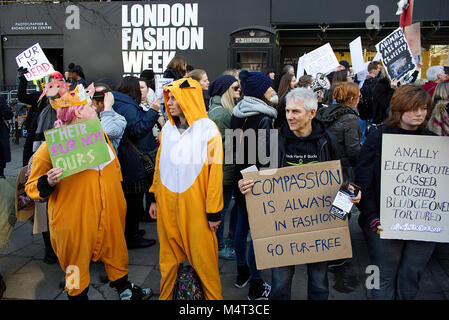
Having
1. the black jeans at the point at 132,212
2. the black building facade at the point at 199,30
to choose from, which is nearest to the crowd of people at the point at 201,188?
the black jeans at the point at 132,212

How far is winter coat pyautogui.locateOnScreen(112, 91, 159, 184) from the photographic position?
3.82 m

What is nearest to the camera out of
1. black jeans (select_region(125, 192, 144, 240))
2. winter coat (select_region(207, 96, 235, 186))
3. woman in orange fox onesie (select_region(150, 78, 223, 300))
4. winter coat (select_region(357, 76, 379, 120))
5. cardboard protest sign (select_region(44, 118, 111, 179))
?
cardboard protest sign (select_region(44, 118, 111, 179))

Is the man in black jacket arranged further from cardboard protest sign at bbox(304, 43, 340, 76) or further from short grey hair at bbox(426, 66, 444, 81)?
cardboard protest sign at bbox(304, 43, 340, 76)

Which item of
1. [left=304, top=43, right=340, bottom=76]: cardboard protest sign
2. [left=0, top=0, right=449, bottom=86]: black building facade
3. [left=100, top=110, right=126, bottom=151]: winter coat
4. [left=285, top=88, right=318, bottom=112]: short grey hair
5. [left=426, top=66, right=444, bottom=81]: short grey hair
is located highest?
[left=0, top=0, right=449, bottom=86]: black building facade

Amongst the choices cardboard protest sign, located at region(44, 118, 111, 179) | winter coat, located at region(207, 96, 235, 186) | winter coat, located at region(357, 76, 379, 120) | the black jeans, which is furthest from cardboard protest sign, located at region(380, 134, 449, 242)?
winter coat, located at region(357, 76, 379, 120)

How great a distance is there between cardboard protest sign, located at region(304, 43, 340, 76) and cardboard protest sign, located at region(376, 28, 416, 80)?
1.64 metres

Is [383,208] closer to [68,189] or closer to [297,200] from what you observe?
[297,200]

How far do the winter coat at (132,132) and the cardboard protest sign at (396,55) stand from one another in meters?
2.94

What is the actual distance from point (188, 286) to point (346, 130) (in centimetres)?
205

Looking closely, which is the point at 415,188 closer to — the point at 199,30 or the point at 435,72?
the point at 435,72

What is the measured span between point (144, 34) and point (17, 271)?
9.86m

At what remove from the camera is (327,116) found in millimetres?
3639

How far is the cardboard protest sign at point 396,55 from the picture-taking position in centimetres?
454

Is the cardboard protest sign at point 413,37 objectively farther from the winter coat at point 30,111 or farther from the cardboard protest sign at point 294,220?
the winter coat at point 30,111
